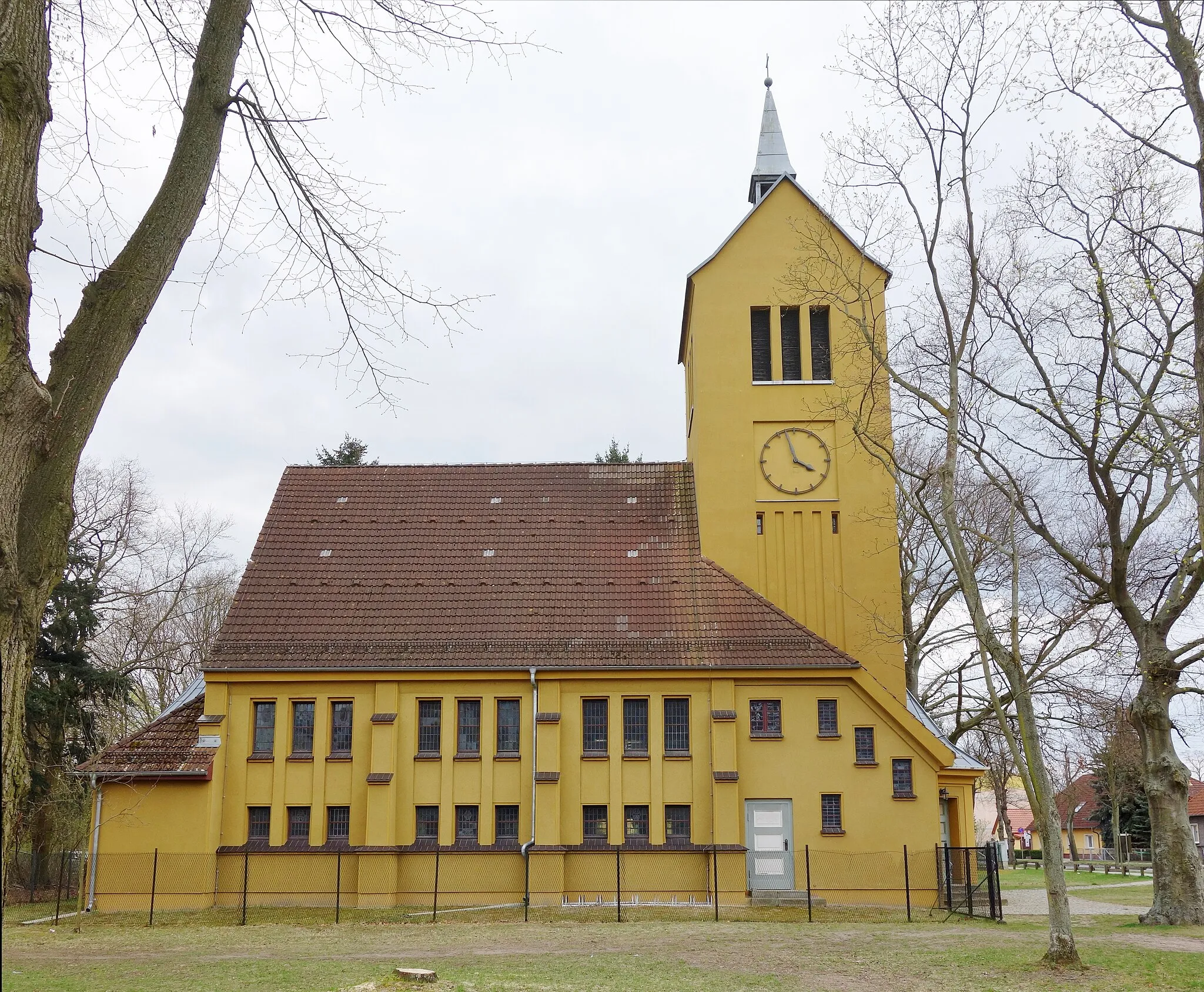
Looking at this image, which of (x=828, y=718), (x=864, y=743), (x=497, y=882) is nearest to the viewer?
(x=497, y=882)

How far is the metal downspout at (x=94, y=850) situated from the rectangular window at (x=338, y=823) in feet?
16.6

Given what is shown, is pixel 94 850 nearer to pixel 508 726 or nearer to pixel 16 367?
pixel 508 726

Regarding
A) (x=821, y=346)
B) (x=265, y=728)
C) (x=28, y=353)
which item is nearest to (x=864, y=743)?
(x=821, y=346)

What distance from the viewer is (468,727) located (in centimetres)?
2702

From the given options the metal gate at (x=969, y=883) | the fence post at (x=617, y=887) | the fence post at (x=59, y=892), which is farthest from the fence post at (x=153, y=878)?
the metal gate at (x=969, y=883)

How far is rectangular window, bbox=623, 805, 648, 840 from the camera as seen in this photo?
26203 millimetres

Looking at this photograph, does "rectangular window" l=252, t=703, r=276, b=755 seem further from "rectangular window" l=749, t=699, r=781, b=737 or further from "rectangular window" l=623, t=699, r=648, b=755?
"rectangular window" l=749, t=699, r=781, b=737

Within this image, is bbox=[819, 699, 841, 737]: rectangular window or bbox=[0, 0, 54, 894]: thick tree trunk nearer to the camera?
bbox=[0, 0, 54, 894]: thick tree trunk

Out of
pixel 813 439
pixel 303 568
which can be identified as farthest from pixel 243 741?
pixel 813 439

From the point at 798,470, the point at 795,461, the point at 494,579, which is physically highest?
the point at 795,461

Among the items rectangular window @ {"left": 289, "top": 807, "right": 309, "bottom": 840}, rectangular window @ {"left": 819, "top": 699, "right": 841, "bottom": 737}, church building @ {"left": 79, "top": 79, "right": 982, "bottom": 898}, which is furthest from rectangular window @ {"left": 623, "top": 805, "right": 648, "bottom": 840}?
rectangular window @ {"left": 289, "top": 807, "right": 309, "bottom": 840}

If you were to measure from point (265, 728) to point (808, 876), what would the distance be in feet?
43.6

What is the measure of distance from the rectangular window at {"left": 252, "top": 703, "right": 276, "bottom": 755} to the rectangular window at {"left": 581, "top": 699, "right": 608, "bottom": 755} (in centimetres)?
748

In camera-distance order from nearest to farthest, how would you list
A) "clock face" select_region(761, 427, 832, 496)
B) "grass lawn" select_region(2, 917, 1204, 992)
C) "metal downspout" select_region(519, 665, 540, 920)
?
"grass lawn" select_region(2, 917, 1204, 992) → "metal downspout" select_region(519, 665, 540, 920) → "clock face" select_region(761, 427, 832, 496)
